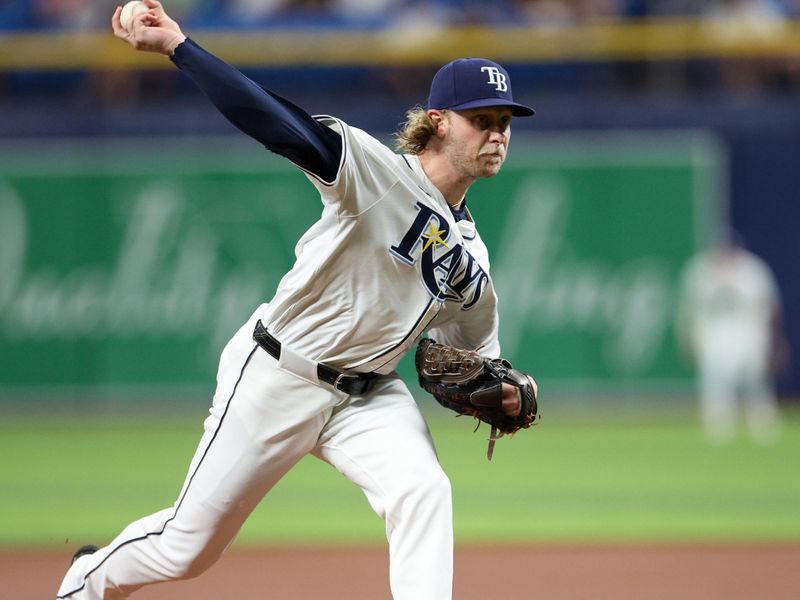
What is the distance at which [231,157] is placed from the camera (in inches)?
544

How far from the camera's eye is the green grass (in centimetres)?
741

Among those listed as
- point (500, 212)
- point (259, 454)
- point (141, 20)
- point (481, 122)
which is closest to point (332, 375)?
point (259, 454)

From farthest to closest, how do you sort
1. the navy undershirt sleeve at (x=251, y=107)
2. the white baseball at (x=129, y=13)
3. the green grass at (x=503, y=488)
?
the green grass at (x=503, y=488) < the white baseball at (x=129, y=13) < the navy undershirt sleeve at (x=251, y=107)

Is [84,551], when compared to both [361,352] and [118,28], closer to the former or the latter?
[361,352]

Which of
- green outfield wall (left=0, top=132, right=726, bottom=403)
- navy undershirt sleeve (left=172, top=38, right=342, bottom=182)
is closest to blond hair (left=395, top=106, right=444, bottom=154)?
navy undershirt sleeve (left=172, top=38, right=342, bottom=182)

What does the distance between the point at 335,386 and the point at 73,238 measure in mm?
10185

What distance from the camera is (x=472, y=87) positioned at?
13.6 ft

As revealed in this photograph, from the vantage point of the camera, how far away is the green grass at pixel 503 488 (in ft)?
24.3

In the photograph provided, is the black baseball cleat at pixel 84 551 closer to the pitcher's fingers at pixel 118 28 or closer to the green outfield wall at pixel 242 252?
the pitcher's fingers at pixel 118 28

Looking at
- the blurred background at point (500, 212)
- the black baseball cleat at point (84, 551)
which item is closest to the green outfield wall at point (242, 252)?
the blurred background at point (500, 212)

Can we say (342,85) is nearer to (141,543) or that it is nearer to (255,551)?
(255,551)

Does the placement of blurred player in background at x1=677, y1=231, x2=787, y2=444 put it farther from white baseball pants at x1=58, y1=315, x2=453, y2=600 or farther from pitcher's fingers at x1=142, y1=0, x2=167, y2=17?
pitcher's fingers at x1=142, y1=0, x2=167, y2=17

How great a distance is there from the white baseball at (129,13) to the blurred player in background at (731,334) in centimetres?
940

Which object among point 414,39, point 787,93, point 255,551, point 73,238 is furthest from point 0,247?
point 787,93
